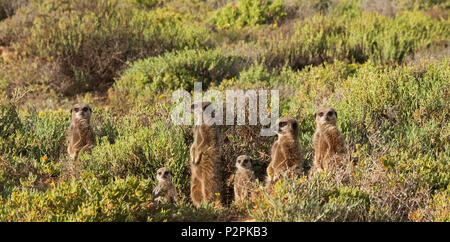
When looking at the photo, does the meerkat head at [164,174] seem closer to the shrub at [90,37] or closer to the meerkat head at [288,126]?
the meerkat head at [288,126]

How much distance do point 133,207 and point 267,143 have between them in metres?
2.46

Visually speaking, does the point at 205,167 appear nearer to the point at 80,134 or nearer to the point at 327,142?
the point at 327,142

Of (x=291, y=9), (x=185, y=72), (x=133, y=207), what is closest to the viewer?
(x=133, y=207)

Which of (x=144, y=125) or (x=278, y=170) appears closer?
(x=278, y=170)

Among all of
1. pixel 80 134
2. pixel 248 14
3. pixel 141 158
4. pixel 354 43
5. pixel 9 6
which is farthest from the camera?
pixel 248 14

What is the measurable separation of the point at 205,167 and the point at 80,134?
179 cm

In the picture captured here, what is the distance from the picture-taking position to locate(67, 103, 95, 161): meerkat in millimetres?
6395

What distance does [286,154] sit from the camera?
211 inches

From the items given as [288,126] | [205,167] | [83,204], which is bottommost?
[205,167]

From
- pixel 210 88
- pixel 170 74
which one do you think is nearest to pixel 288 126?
pixel 210 88

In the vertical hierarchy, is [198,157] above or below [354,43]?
below

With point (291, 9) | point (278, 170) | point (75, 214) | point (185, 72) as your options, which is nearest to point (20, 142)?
point (75, 214)
